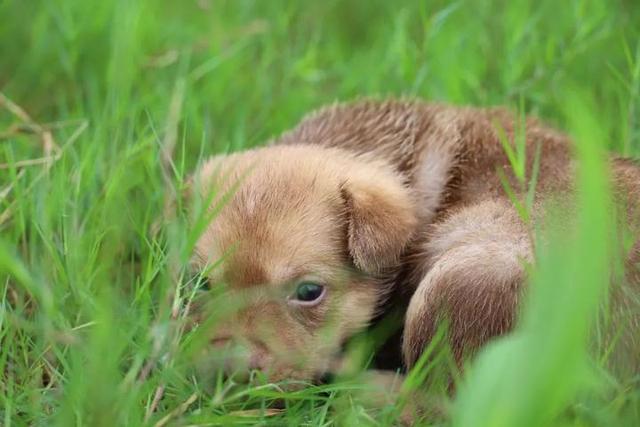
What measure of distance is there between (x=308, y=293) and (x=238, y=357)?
559mm

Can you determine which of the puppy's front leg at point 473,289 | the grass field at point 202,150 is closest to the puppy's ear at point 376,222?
the puppy's front leg at point 473,289

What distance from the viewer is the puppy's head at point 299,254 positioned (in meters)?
3.50

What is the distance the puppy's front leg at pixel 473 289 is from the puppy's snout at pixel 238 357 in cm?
58

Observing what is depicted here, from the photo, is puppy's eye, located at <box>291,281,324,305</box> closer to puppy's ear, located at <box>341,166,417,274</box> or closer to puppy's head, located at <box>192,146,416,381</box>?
puppy's head, located at <box>192,146,416,381</box>

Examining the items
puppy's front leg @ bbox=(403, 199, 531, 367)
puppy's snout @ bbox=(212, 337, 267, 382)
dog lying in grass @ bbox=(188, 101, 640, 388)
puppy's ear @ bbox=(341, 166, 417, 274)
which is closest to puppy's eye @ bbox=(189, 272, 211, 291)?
dog lying in grass @ bbox=(188, 101, 640, 388)

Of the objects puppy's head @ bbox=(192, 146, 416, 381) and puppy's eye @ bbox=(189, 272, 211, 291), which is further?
puppy's head @ bbox=(192, 146, 416, 381)

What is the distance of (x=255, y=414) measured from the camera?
10.3 ft

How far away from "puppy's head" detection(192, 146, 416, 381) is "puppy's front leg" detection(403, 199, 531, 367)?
0.30 meters

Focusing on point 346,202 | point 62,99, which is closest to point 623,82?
point 346,202

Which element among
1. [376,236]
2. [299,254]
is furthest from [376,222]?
[299,254]

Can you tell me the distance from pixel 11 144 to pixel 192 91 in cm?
118

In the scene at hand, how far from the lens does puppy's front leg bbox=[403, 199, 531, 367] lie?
10.7ft

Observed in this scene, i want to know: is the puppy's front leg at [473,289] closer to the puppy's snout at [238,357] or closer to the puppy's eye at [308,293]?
the puppy's eye at [308,293]

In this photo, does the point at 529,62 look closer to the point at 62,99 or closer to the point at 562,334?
the point at 62,99
